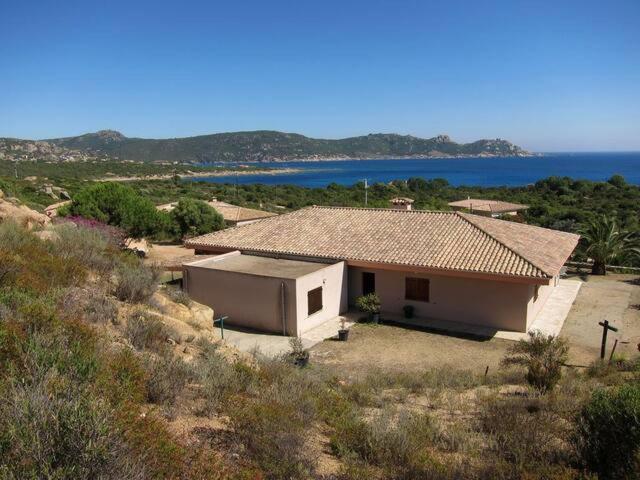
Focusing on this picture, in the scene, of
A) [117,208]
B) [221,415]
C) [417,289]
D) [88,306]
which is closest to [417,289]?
[417,289]

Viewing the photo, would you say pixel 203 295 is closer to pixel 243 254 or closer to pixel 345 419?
pixel 243 254

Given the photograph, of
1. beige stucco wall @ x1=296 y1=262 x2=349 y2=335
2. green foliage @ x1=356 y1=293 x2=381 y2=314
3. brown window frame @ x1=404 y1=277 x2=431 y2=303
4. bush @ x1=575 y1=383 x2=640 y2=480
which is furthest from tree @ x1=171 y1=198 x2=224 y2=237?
bush @ x1=575 y1=383 x2=640 y2=480

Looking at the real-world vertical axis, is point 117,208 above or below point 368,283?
above

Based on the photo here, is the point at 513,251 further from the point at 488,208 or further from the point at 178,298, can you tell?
the point at 488,208

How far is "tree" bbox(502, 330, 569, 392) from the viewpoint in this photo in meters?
9.39

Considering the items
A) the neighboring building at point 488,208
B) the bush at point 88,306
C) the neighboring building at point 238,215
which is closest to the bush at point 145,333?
the bush at point 88,306

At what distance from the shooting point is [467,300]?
56.1 ft

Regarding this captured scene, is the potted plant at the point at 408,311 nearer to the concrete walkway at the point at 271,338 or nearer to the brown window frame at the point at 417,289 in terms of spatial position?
the brown window frame at the point at 417,289

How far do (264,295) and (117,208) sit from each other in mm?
15206

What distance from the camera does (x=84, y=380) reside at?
4.98m

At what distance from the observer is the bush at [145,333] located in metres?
7.84

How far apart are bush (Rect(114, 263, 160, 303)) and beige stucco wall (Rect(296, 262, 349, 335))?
584 centimetres

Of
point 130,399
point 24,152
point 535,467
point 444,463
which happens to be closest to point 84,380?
point 130,399

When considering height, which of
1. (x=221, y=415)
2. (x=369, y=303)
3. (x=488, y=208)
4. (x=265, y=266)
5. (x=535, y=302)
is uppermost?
(x=221, y=415)
